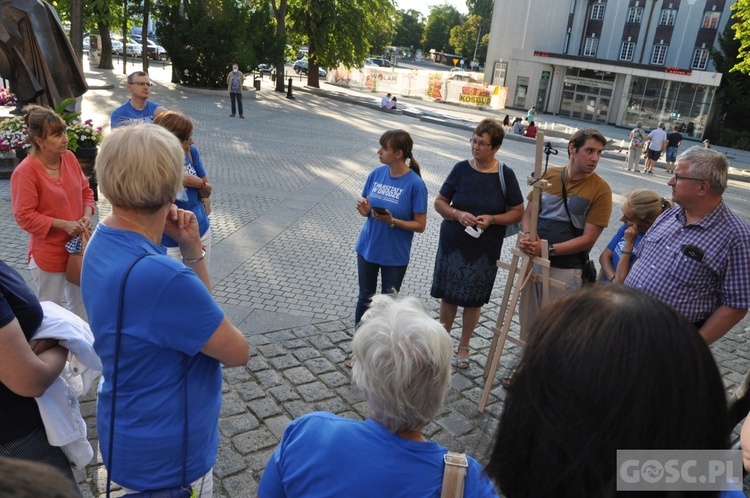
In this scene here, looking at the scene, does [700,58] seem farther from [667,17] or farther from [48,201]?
[48,201]

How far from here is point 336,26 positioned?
102 feet

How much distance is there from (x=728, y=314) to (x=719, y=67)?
131 ft

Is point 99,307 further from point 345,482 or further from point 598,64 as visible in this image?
point 598,64

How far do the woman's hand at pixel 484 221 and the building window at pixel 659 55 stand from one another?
147 ft

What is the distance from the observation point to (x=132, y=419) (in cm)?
197

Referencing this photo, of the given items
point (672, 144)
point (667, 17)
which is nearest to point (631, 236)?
point (672, 144)

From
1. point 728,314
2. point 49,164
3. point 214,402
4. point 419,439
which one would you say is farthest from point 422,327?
point 49,164

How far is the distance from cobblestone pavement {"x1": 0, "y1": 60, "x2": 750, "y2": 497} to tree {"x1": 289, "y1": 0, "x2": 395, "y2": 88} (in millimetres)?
16913

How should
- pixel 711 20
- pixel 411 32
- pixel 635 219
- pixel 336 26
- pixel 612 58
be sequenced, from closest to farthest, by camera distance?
1. pixel 635 219
2. pixel 336 26
3. pixel 711 20
4. pixel 612 58
5. pixel 411 32

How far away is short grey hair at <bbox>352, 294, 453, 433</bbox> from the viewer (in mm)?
1600

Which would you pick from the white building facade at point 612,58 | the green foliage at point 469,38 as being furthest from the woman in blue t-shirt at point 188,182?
the green foliage at point 469,38

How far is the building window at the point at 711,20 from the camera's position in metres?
38.1

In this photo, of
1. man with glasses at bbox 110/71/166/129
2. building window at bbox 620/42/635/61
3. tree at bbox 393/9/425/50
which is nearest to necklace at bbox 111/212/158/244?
man with glasses at bbox 110/71/166/129

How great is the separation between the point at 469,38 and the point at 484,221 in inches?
3488
